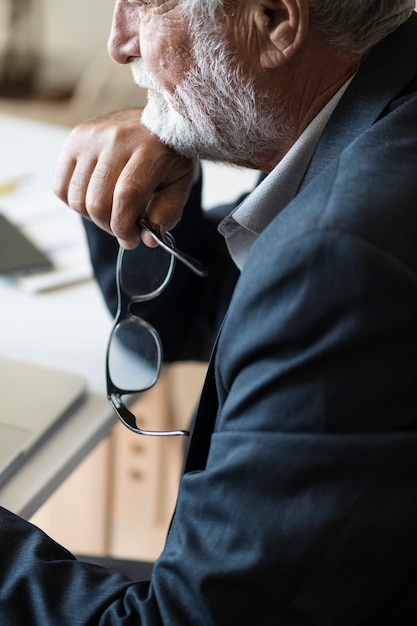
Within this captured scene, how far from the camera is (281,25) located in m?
0.90

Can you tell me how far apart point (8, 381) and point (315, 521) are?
53 cm

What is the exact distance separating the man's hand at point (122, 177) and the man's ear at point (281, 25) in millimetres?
283

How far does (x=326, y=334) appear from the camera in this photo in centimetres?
71

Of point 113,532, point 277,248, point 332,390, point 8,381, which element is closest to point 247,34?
point 277,248

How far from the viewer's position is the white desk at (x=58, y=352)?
3.27 feet

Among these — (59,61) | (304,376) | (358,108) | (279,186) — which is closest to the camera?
(304,376)

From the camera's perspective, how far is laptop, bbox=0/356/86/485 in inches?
39.9

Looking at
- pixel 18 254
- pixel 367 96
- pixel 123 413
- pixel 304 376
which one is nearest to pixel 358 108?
pixel 367 96

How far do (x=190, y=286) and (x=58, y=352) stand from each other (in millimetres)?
258

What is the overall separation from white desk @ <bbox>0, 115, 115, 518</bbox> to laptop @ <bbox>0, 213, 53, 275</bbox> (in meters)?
0.03

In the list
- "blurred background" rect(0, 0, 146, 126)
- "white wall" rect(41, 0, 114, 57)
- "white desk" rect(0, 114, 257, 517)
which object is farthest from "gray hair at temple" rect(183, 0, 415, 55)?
"white wall" rect(41, 0, 114, 57)

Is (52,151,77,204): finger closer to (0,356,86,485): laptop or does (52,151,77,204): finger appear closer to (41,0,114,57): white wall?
(0,356,86,485): laptop

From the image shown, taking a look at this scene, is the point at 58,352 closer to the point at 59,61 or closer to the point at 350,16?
the point at 350,16

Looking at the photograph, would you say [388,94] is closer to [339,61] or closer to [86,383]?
[339,61]
